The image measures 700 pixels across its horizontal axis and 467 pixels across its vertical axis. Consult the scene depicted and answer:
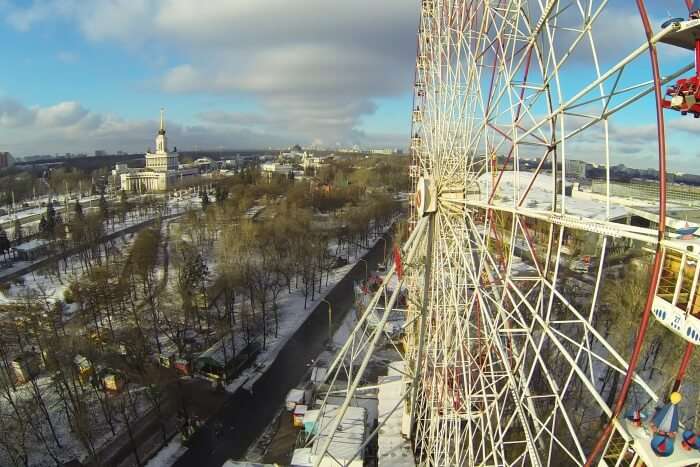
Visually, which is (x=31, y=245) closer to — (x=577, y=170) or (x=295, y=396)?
(x=295, y=396)

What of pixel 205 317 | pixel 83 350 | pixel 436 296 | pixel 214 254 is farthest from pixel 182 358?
pixel 214 254

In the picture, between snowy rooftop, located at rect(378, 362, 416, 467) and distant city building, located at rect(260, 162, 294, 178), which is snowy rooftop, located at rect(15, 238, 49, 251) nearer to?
snowy rooftop, located at rect(378, 362, 416, 467)

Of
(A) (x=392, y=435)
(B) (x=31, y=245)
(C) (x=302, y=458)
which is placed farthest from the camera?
(B) (x=31, y=245)

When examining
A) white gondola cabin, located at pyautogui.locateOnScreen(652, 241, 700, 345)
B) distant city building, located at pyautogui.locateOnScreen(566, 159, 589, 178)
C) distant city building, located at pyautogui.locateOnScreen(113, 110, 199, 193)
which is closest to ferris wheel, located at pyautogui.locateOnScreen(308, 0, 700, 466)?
white gondola cabin, located at pyautogui.locateOnScreen(652, 241, 700, 345)

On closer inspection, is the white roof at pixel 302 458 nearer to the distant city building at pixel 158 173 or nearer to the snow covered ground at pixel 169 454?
the snow covered ground at pixel 169 454

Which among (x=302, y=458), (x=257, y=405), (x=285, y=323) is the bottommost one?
(x=257, y=405)

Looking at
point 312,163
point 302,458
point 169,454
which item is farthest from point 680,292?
point 312,163

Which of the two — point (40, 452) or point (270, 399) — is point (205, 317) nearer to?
point (270, 399)

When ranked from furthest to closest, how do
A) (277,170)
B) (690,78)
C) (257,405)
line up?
(277,170) < (257,405) < (690,78)
